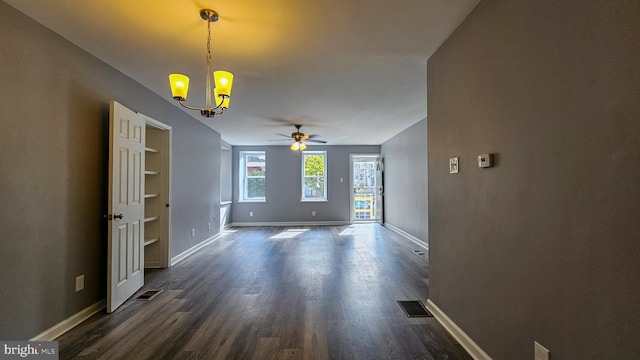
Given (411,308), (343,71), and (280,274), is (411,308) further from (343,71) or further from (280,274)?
(343,71)

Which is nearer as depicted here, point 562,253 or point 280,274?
point 562,253

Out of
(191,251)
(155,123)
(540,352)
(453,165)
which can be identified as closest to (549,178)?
(540,352)

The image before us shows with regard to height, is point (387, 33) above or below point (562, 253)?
above

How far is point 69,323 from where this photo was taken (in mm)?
2383

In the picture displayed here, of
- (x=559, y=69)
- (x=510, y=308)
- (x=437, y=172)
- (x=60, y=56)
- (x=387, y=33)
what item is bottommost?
(x=510, y=308)

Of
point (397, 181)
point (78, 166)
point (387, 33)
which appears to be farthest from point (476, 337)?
point (397, 181)

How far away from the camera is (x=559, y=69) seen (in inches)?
50.1

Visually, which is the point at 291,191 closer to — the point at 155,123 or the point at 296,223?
the point at 296,223

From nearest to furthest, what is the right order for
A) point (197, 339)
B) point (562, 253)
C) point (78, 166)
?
point (562, 253)
point (197, 339)
point (78, 166)

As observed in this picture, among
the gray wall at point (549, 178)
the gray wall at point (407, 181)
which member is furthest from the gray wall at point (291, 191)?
the gray wall at point (549, 178)

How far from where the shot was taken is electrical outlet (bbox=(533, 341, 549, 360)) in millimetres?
1352

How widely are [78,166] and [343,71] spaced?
2.62m

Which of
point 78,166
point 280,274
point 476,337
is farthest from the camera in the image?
point 280,274

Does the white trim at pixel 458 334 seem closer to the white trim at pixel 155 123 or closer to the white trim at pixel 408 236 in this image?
the white trim at pixel 408 236
